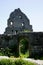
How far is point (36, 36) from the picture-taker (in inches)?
893

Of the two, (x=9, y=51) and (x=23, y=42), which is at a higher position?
(x=23, y=42)

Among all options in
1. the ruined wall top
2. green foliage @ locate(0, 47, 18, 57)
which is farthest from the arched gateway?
the ruined wall top

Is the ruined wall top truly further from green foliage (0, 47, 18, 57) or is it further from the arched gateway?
green foliage (0, 47, 18, 57)

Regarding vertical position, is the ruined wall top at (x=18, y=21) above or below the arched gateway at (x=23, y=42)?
above

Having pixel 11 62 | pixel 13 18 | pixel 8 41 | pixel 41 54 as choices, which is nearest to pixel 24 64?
pixel 11 62

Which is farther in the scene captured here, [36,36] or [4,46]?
[4,46]

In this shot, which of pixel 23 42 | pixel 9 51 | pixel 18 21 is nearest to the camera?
pixel 9 51

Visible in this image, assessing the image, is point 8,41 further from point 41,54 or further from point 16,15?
point 16,15

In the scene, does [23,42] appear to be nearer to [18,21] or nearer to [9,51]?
[9,51]

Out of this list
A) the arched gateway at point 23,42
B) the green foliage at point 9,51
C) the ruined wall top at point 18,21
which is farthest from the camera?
the ruined wall top at point 18,21

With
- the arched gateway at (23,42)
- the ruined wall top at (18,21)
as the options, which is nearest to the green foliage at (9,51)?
the arched gateway at (23,42)

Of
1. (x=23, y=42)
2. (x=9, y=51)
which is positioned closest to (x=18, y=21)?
(x=23, y=42)

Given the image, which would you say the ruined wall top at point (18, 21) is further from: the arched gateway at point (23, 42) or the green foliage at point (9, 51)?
the green foliage at point (9, 51)

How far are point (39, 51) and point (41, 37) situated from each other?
57.7 inches
